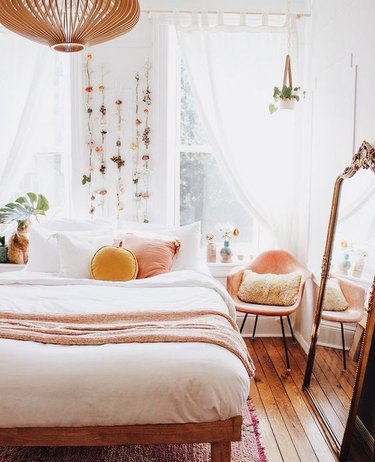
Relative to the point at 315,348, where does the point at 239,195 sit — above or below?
above

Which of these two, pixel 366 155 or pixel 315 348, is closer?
pixel 366 155

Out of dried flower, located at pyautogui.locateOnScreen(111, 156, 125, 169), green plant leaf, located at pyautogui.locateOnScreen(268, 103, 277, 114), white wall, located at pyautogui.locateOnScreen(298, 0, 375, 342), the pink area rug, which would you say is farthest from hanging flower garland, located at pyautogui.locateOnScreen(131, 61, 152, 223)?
the pink area rug

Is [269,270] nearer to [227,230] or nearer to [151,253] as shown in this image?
[227,230]

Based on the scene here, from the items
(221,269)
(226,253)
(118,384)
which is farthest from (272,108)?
(118,384)

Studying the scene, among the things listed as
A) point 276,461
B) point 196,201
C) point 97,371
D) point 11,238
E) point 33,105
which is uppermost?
point 33,105

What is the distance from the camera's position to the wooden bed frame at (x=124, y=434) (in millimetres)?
2244

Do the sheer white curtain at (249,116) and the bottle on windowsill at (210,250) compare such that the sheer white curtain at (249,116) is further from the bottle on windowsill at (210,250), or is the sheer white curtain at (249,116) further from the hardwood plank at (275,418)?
the hardwood plank at (275,418)

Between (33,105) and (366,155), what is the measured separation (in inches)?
112

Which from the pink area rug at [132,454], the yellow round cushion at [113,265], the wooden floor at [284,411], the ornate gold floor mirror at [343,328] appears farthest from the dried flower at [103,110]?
the pink area rug at [132,454]

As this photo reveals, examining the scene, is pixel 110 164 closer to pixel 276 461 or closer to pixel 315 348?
pixel 315 348

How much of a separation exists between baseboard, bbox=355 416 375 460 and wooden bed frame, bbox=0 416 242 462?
0.76 metres

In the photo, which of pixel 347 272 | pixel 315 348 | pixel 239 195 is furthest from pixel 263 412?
pixel 239 195

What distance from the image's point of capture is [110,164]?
14.6ft

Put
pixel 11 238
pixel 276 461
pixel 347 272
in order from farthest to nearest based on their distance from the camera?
pixel 11 238
pixel 347 272
pixel 276 461
